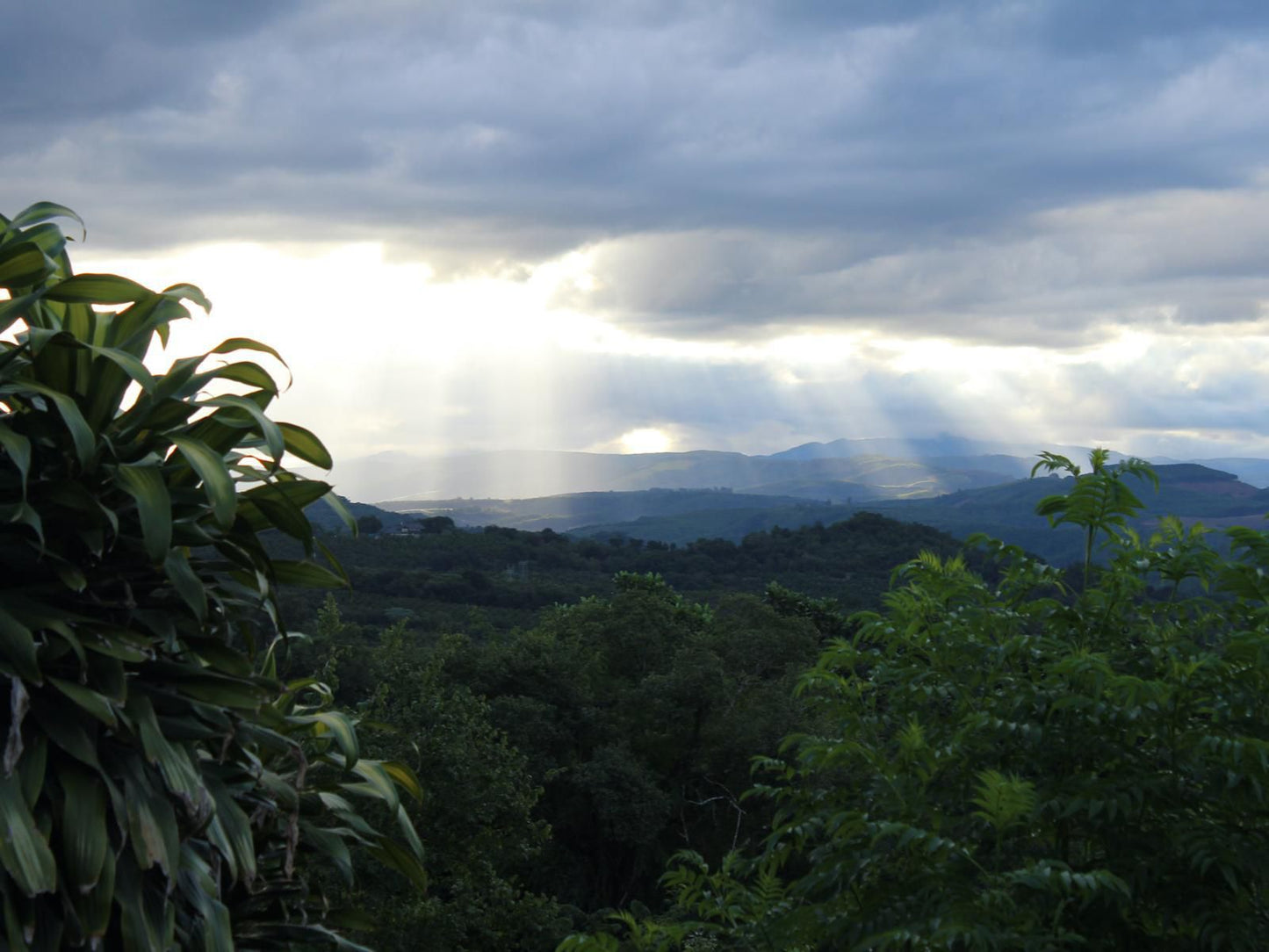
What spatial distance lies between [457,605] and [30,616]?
50.3 metres

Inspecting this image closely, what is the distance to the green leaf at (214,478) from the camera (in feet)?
11.1

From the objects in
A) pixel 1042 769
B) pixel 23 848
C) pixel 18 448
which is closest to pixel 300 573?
pixel 18 448

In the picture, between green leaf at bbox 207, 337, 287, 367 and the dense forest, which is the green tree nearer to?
the dense forest

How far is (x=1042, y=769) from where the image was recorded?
4.42 metres

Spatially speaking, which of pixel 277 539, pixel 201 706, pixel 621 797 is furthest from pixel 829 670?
pixel 277 539

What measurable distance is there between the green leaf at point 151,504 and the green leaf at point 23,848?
745 mm

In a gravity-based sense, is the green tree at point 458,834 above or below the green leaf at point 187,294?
below

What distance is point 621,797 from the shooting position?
2361 cm

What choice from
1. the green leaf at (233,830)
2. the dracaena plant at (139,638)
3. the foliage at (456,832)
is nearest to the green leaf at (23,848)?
the dracaena plant at (139,638)

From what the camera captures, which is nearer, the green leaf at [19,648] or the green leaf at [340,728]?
the green leaf at [19,648]

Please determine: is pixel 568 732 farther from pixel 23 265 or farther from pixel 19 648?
pixel 19 648

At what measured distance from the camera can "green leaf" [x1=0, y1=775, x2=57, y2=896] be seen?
3.09 meters

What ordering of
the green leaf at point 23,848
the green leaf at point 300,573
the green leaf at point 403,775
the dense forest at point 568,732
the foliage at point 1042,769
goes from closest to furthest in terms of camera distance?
the green leaf at point 23,848, the foliage at point 1042,769, the green leaf at point 300,573, the green leaf at point 403,775, the dense forest at point 568,732

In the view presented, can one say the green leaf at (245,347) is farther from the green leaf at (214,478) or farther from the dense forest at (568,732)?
the dense forest at (568,732)
